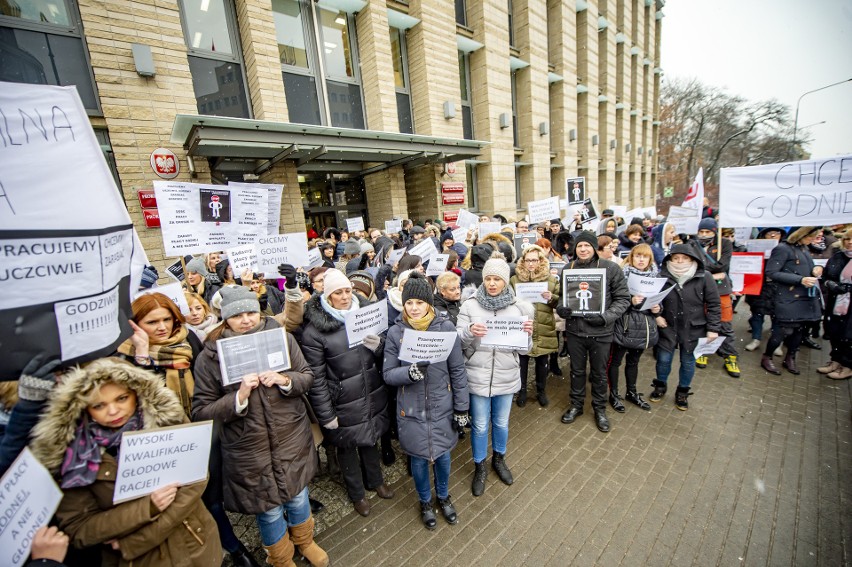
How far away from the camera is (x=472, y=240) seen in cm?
706

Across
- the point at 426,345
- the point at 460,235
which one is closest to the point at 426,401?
the point at 426,345

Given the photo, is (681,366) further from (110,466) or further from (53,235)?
(53,235)

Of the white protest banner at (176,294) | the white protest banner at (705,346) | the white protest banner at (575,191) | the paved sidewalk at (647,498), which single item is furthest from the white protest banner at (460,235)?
the white protest banner at (176,294)

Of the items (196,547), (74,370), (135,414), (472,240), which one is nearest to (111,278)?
(74,370)

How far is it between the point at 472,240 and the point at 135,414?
6135 millimetres

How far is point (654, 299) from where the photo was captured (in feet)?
12.9

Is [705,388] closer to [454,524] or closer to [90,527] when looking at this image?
[454,524]

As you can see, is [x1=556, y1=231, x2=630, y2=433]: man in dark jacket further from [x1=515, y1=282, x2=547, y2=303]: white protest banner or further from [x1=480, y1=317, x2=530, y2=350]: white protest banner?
[x1=480, y1=317, x2=530, y2=350]: white protest banner

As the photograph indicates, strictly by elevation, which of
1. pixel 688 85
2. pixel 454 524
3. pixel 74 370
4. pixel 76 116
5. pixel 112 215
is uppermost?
pixel 688 85

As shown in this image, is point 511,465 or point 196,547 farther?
point 511,465

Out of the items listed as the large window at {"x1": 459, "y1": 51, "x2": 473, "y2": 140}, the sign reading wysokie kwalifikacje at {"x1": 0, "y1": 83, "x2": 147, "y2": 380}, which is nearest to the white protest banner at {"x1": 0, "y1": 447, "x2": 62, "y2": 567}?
the sign reading wysokie kwalifikacje at {"x1": 0, "y1": 83, "x2": 147, "y2": 380}

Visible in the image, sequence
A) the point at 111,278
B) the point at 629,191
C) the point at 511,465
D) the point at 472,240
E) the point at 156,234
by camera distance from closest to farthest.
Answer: the point at 111,278 → the point at 511,465 → the point at 156,234 → the point at 472,240 → the point at 629,191

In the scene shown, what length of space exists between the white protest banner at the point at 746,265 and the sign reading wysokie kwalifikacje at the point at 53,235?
7.63 meters

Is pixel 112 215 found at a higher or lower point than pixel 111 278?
higher
